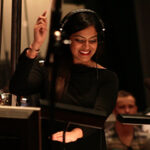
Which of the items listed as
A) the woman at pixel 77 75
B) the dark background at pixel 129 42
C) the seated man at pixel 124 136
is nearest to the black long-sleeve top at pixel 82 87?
the woman at pixel 77 75

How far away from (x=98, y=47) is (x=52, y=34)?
0.25 meters

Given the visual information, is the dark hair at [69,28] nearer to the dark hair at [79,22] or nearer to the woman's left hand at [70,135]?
the dark hair at [79,22]

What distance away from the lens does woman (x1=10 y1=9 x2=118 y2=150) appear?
1050 millimetres

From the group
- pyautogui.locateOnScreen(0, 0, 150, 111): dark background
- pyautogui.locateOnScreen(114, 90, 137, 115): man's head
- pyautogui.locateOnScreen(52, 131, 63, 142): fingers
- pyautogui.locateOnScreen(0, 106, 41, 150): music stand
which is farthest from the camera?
pyautogui.locateOnScreen(0, 0, 150, 111): dark background

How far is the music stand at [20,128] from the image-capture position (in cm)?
79

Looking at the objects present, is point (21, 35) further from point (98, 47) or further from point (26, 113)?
point (26, 113)

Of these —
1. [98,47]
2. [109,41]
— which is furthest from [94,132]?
[109,41]

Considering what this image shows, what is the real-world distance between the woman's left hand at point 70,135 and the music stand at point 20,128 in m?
0.24

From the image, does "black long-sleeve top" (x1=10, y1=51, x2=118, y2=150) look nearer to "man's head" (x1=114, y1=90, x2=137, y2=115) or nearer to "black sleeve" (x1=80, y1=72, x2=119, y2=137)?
"black sleeve" (x1=80, y1=72, x2=119, y2=137)

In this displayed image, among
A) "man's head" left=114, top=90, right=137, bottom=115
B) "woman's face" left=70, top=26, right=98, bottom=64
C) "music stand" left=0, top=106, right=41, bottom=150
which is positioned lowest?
"man's head" left=114, top=90, right=137, bottom=115

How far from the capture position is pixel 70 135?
1.05 m

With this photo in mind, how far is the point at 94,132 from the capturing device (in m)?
1.09

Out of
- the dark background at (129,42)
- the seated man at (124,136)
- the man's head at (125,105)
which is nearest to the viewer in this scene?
the seated man at (124,136)

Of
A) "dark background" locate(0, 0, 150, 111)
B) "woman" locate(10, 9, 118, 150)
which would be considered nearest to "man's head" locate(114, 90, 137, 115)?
"dark background" locate(0, 0, 150, 111)
